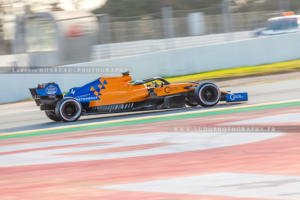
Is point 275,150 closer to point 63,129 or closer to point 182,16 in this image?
point 63,129

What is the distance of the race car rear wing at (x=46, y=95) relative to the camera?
1014cm

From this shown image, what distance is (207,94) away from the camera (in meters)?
10.5

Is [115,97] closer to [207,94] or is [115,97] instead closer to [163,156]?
[207,94]

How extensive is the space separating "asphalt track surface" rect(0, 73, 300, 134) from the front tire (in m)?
0.16

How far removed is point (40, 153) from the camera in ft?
22.9

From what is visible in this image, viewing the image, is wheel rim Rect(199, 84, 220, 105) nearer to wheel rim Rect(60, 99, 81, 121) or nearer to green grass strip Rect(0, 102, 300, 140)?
green grass strip Rect(0, 102, 300, 140)

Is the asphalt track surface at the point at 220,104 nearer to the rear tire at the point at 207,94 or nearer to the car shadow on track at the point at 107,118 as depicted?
the car shadow on track at the point at 107,118

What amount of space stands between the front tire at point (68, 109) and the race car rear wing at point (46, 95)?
0.22m

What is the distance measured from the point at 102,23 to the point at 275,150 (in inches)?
516

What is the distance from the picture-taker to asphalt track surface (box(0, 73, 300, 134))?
416 inches

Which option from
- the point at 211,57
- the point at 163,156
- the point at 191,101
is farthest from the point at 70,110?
the point at 211,57

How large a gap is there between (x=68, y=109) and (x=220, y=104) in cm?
330

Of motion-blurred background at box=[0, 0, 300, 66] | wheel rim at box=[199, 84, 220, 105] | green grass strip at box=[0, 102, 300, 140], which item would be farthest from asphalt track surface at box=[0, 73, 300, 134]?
motion-blurred background at box=[0, 0, 300, 66]

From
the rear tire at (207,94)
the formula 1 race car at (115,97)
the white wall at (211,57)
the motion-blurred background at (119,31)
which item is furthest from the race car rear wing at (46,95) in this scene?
the motion-blurred background at (119,31)
